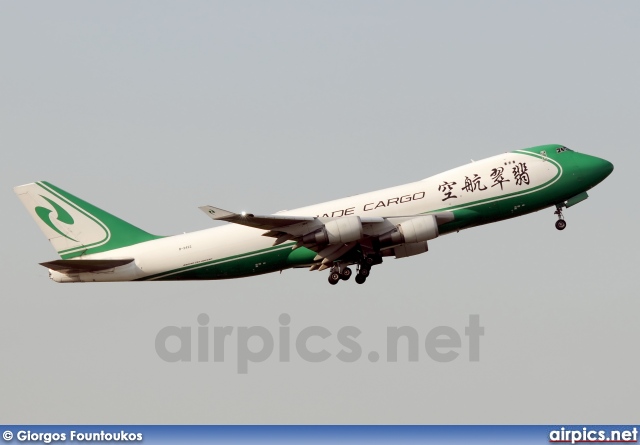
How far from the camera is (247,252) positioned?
212ft

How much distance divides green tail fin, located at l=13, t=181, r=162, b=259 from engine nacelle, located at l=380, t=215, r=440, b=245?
1279 centimetres

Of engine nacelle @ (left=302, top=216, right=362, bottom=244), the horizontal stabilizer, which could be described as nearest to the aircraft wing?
engine nacelle @ (left=302, top=216, right=362, bottom=244)

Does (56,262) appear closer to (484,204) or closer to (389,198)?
(389,198)

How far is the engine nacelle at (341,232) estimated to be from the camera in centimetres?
6203

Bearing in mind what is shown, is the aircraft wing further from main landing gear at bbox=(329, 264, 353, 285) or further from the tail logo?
the tail logo

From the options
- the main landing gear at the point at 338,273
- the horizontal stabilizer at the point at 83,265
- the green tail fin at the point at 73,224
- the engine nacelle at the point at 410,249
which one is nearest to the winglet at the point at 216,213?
the main landing gear at the point at 338,273

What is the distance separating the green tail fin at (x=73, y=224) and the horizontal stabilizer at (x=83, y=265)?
148cm

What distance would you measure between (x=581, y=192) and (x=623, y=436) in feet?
43.2

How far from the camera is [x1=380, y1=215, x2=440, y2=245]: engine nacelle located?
62312 mm

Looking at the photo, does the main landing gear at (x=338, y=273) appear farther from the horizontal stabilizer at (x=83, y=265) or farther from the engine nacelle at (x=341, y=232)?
the horizontal stabilizer at (x=83, y=265)

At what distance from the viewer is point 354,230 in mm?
62000

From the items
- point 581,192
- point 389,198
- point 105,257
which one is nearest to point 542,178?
point 581,192

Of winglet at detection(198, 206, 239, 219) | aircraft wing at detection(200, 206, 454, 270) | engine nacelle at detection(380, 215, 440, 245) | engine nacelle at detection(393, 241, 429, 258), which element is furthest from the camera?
engine nacelle at detection(393, 241, 429, 258)

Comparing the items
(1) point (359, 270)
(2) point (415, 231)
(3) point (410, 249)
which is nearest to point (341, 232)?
(2) point (415, 231)
